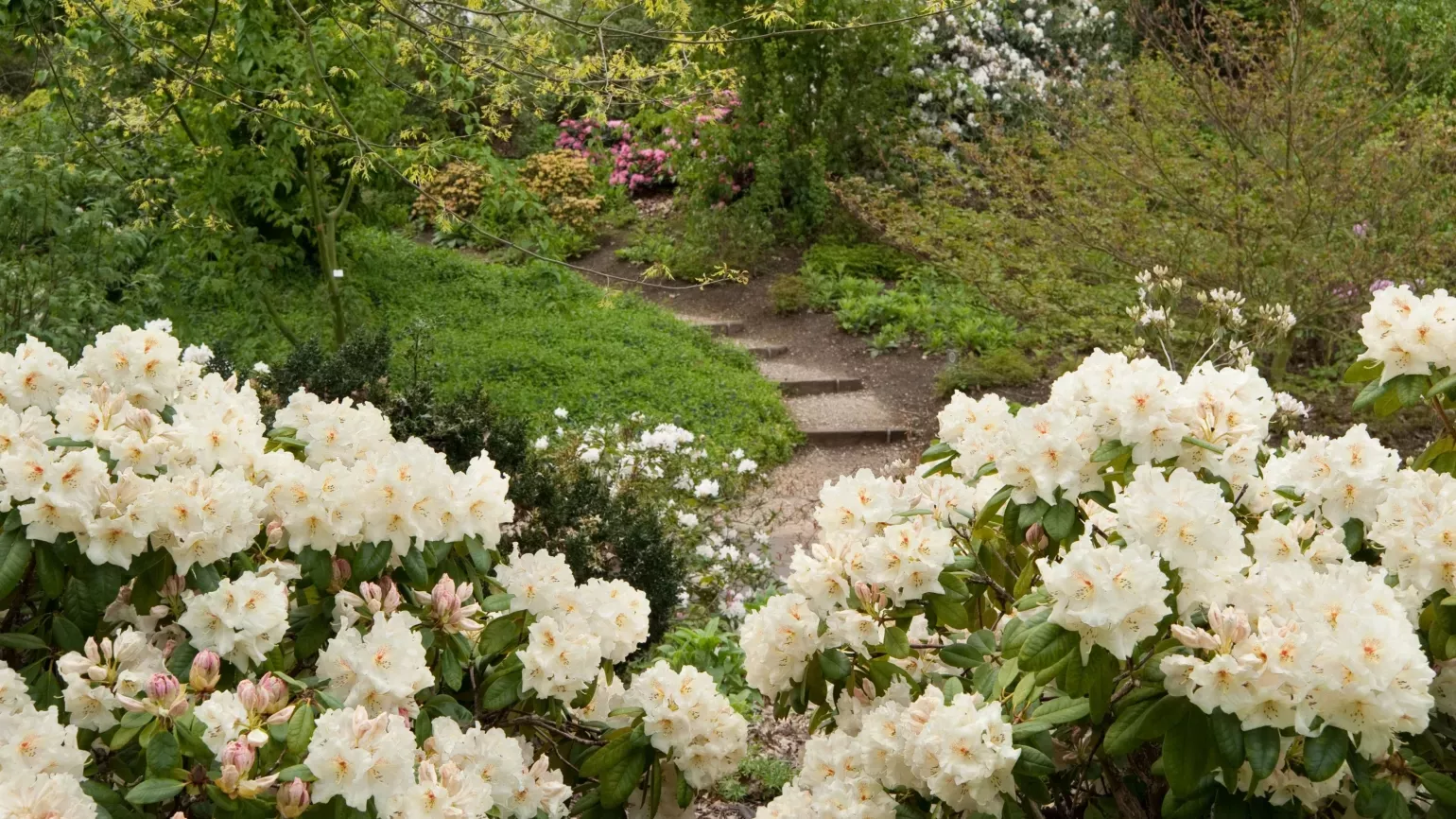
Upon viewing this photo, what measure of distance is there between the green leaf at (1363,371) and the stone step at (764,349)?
257 inches

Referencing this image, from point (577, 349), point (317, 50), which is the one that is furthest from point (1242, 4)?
point (317, 50)

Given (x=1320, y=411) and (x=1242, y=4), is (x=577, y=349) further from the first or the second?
(x=1242, y=4)

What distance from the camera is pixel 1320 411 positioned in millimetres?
6742

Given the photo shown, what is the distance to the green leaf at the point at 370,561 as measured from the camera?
76.7 inches

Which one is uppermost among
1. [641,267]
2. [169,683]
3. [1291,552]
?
[1291,552]

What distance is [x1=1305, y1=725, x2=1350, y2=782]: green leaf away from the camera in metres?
1.55

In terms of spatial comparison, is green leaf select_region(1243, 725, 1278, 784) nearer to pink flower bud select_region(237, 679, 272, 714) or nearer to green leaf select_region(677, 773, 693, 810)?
green leaf select_region(677, 773, 693, 810)

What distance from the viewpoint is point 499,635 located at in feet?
6.81

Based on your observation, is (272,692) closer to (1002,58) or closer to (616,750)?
(616,750)

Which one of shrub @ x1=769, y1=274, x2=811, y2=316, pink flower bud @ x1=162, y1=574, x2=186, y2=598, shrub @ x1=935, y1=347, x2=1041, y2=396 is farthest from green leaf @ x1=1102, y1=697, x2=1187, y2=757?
shrub @ x1=769, y1=274, x2=811, y2=316

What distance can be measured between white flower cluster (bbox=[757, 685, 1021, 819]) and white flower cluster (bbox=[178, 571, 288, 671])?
0.85 m

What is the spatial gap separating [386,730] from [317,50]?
660cm

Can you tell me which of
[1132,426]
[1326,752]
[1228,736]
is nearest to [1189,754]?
[1228,736]

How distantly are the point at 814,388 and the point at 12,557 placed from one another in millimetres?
6690
